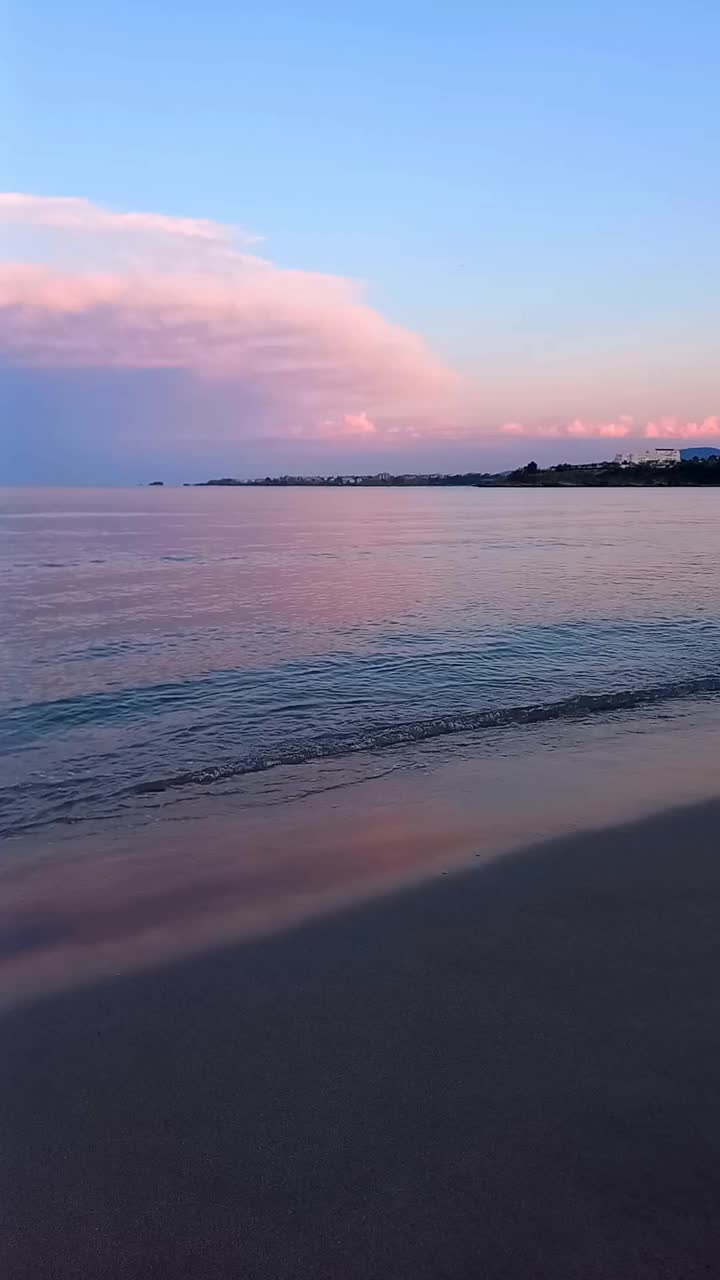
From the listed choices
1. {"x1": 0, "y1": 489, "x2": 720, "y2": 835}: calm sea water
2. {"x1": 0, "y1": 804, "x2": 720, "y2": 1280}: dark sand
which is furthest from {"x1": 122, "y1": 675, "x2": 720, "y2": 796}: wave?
{"x1": 0, "y1": 804, "x2": 720, "y2": 1280}: dark sand

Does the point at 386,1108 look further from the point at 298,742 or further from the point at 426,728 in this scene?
the point at 426,728

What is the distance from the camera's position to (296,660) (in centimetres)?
1848

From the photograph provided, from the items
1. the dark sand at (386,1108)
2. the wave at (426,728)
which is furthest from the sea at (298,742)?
the dark sand at (386,1108)

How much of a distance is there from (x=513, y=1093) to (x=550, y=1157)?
466mm

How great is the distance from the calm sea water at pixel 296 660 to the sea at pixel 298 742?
75 millimetres

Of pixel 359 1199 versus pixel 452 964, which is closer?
pixel 359 1199

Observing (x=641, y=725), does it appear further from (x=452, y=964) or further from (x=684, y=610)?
(x=684, y=610)

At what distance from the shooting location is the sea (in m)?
7.39

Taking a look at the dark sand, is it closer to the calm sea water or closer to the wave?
the calm sea water

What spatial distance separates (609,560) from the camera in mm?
43312

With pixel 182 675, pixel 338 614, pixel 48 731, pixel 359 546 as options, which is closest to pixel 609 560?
pixel 359 546

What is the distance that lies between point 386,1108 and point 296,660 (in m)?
14.4

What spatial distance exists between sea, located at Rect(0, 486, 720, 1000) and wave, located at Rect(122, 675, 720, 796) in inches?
2.1

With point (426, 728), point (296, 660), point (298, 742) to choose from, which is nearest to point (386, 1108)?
point (298, 742)
